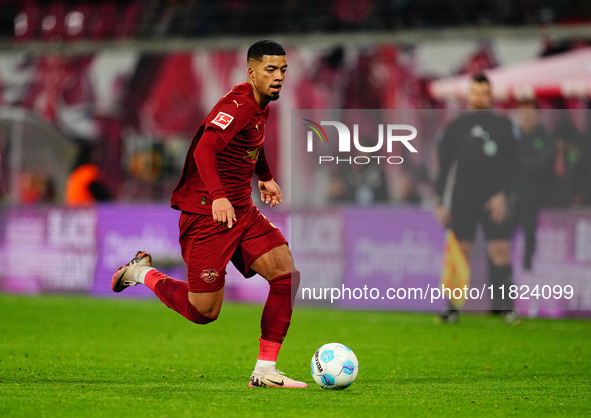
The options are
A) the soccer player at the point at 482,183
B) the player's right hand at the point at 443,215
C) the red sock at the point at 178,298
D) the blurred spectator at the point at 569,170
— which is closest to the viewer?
the red sock at the point at 178,298

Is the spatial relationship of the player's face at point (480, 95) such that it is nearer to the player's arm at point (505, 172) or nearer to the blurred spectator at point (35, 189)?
the player's arm at point (505, 172)

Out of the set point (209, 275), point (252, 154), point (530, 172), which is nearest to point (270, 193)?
point (252, 154)

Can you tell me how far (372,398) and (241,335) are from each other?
13.5 feet

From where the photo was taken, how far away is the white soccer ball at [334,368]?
6039 millimetres

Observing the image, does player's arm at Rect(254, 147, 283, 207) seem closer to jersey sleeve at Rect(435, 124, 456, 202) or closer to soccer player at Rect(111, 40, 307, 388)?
soccer player at Rect(111, 40, 307, 388)

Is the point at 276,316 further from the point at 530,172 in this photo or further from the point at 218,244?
the point at 530,172

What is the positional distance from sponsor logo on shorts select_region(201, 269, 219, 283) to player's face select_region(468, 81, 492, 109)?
17.8ft

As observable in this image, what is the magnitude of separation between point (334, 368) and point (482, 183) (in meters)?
5.64

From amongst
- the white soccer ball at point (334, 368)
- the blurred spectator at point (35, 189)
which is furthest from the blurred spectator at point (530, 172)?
the blurred spectator at point (35, 189)

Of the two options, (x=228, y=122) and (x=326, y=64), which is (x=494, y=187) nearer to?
(x=228, y=122)

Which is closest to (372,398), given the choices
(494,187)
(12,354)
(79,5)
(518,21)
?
(12,354)

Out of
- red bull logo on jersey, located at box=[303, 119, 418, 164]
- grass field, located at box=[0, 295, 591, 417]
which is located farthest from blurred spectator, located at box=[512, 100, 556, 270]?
red bull logo on jersey, located at box=[303, 119, 418, 164]

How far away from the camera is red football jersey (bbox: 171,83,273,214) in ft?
19.4

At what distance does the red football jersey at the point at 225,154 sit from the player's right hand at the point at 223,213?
0.07 meters
